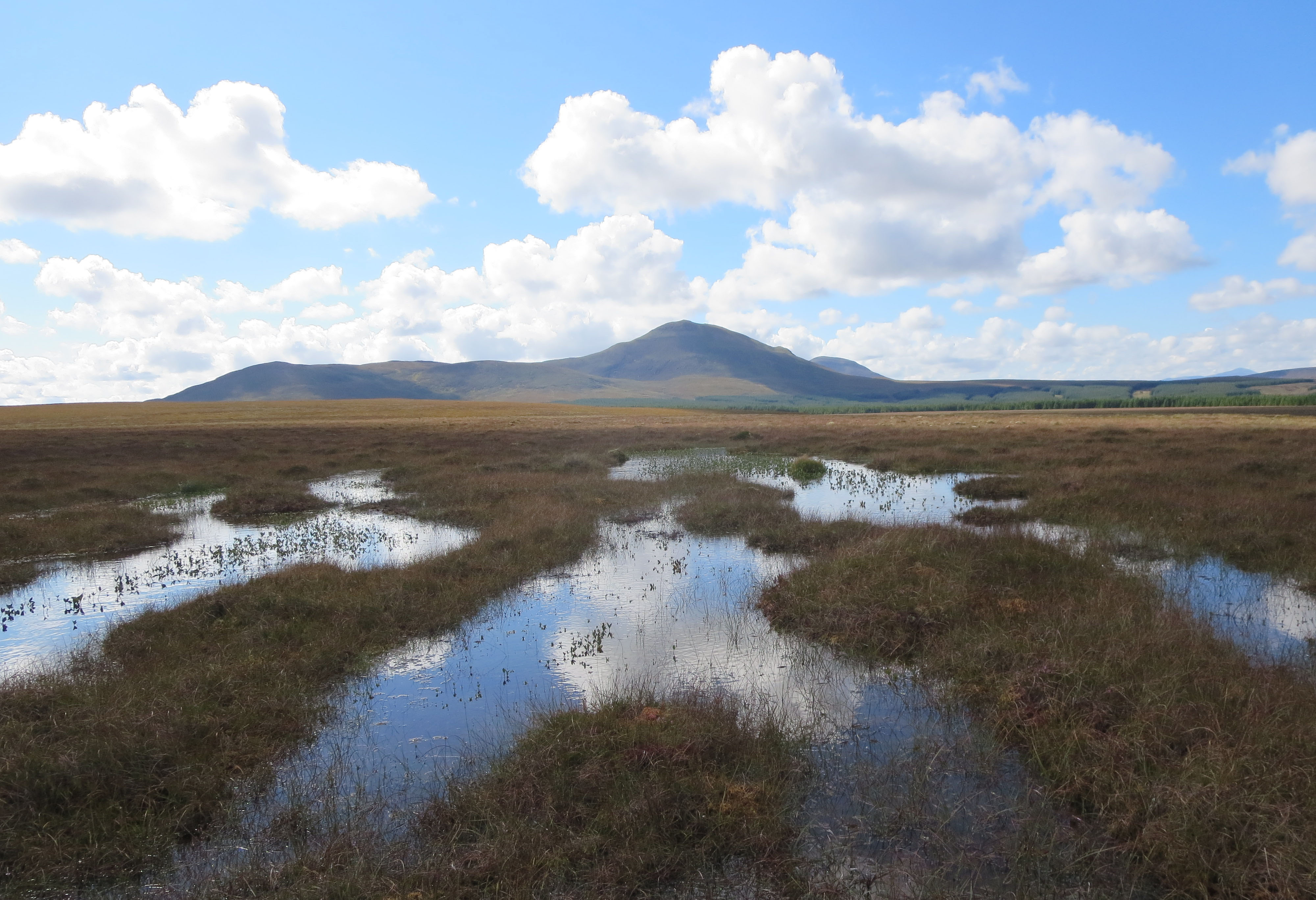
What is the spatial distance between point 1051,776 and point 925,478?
2545 cm

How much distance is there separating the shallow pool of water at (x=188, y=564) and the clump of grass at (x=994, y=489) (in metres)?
18.5

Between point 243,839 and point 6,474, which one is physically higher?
point 6,474

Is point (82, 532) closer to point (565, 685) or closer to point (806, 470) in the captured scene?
point (565, 685)

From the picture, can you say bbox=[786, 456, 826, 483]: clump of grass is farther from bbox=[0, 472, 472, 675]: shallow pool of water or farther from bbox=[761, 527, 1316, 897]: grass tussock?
bbox=[761, 527, 1316, 897]: grass tussock

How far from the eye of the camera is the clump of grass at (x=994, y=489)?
24.8m

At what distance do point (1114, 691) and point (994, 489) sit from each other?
18.9 metres

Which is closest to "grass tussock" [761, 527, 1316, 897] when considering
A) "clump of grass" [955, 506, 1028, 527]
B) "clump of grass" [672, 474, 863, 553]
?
"clump of grass" [672, 474, 863, 553]

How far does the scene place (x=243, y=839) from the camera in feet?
21.1

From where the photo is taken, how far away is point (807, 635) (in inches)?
456

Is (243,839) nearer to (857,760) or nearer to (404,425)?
(857,760)

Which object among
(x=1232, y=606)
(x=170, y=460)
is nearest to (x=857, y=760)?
(x=1232, y=606)

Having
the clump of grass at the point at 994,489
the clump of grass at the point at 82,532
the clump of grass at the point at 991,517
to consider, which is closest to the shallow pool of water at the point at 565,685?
the clump of grass at the point at 991,517

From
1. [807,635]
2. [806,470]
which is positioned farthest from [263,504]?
[806,470]

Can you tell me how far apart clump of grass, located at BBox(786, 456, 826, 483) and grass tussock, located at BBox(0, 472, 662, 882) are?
715 inches
